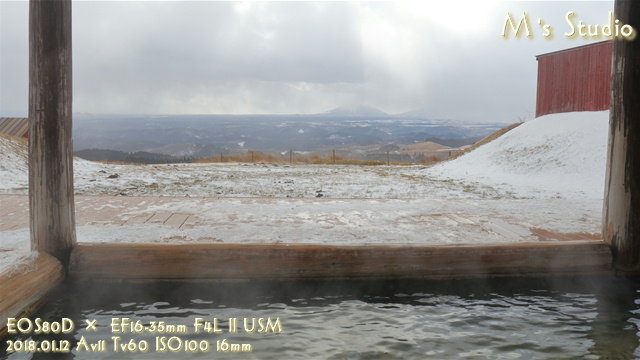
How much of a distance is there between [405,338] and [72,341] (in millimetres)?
1857

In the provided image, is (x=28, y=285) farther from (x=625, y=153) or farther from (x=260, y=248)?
(x=625, y=153)

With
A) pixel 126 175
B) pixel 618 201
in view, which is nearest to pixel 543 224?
pixel 618 201

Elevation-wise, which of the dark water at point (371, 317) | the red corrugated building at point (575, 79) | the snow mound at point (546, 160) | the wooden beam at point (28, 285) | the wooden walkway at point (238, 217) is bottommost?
the dark water at point (371, 317)

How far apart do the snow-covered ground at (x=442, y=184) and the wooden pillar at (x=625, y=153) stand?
1.08 meters

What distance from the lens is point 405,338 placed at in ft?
9.40

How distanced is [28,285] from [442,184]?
9.17 m

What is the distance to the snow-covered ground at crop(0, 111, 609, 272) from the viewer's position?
17.5 feet

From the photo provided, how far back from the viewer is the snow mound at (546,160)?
11195 millimetres

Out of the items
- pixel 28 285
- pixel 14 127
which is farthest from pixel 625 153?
pixel 14 127

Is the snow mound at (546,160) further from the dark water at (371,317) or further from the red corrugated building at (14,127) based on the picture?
the red corrugated building at (14,127)

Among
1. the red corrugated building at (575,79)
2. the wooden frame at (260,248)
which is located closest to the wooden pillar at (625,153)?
the wooden frame at (260,248)

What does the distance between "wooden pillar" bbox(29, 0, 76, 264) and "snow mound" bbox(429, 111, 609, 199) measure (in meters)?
8.23

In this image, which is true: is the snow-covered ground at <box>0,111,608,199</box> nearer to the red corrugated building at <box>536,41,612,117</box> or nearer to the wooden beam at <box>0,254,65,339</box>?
the red corrugated building at <box>536,41,612,117</box>

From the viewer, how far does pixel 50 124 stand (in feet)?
10.7
